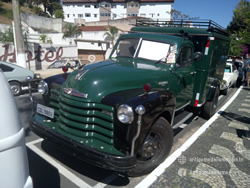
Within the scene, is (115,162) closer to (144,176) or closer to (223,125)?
(144,176)

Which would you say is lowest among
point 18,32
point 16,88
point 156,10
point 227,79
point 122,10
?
point 16,88

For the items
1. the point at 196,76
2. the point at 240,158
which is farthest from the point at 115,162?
the point at 196,76

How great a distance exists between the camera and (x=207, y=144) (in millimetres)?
4320

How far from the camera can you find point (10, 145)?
1480 mm

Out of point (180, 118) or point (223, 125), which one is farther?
point (223, 125)

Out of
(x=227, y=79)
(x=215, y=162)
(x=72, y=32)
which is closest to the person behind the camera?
(x=215, y=162)

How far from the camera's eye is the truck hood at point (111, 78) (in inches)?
112

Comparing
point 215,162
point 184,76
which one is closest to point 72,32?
point 184,76

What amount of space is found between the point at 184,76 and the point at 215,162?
1.83m

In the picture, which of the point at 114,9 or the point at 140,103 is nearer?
the point at 140,103

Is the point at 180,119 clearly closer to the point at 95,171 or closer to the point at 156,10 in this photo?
the point at 95,171

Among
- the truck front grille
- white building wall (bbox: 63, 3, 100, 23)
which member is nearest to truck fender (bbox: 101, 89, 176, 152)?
the truck front grille

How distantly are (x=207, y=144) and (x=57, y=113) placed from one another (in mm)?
3255

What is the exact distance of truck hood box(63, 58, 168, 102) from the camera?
2857mm
